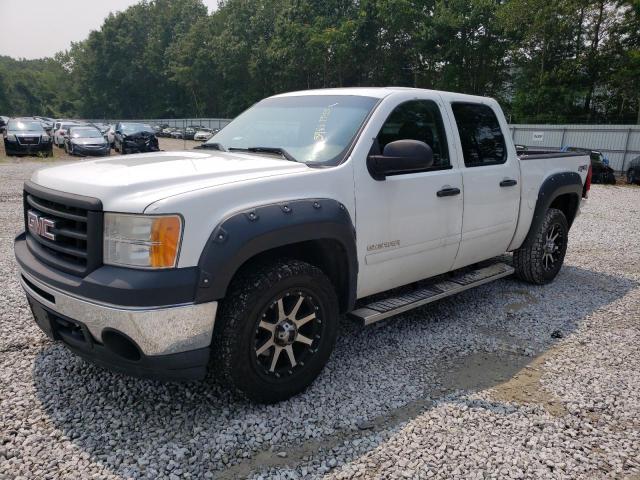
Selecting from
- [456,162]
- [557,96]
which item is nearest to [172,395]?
[456,162]

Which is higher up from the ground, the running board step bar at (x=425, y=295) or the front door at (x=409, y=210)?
the front door at (x=409, y=210)

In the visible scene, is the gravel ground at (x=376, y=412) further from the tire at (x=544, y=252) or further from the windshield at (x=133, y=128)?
the windshield at (x=133, y=128)

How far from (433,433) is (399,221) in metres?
1.42

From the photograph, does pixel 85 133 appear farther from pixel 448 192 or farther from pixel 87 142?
pixel 448 192

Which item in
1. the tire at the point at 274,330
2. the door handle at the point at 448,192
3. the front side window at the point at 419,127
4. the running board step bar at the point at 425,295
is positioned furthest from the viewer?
the door handle at the point at 448,192

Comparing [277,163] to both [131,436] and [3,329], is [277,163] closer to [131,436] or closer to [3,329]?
[131,436]

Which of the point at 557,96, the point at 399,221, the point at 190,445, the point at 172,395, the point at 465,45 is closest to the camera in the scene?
the point at 190,445

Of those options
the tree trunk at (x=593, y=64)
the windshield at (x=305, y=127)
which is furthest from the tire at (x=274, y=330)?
the tree trunk at (x=593, y=64)

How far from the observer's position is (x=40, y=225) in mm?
2994

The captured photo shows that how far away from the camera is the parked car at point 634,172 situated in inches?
754

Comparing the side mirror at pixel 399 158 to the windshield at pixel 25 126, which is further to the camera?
the windshield at pixel 25 126

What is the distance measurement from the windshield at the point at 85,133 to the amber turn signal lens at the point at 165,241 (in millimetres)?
21955

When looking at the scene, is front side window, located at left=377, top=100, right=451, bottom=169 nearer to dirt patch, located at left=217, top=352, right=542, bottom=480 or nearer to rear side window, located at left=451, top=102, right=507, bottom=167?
rear side window, located at left=451, top=102, right=507, bottom=167

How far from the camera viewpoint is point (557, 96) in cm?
3262
